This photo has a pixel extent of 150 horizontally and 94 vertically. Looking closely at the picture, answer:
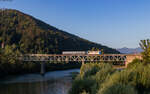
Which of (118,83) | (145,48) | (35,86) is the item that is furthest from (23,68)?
Result: (118,83)

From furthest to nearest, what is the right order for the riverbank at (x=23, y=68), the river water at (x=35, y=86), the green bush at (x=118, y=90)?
the riverbank at (x=23, y=68)
the river water at (x=35, y=86)
the green bush at (x=118, y=90)

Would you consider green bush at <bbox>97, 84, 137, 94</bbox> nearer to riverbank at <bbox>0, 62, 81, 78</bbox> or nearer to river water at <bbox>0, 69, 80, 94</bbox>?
river water at <bbox>0, 69, 80, 94</bbox>

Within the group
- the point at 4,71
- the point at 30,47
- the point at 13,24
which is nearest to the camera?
the point at 4,71

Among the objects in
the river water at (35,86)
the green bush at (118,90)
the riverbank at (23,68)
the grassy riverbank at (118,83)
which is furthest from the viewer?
the riverbank at (23,68)

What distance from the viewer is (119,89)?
33.9 feet

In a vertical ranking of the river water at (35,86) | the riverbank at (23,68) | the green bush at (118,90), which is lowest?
the river water at (35,86)

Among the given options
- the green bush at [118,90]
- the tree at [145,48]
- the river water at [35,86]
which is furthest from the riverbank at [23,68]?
the green bush at [118,90]

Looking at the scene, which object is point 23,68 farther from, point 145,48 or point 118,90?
point 118,90

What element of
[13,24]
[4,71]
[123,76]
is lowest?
[4,71]

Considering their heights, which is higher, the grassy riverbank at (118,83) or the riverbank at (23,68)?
the grassy riverbank at (118,83)

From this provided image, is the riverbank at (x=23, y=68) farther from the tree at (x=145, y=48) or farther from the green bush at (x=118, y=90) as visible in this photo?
the green bush at (x=118, y=90)

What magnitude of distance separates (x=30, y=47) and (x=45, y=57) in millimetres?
30645

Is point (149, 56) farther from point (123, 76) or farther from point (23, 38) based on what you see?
point (23, 38)

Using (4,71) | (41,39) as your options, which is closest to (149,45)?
(4,71)
